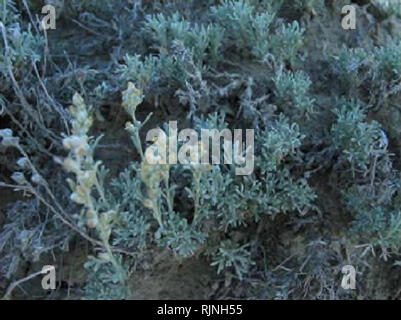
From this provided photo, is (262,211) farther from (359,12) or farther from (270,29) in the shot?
(359,12)

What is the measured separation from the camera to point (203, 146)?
7.59 ft

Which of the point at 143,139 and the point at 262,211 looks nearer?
the point at 262,211

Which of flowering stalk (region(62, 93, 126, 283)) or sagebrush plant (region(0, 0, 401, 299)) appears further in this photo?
sagebrush plant (region(0, 0, 401, 299))

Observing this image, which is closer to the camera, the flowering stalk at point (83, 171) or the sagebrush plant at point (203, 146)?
the flowering stalk at point (83, 171)

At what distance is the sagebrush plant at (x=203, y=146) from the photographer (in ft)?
7.97

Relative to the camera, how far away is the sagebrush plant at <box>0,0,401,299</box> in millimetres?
2428

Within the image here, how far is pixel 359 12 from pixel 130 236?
1711 millimetres

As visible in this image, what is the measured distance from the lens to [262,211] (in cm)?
252

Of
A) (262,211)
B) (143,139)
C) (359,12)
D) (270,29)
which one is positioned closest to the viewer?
(262,211)

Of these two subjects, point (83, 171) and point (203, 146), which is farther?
point (203, 146)

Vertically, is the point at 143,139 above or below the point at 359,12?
below
